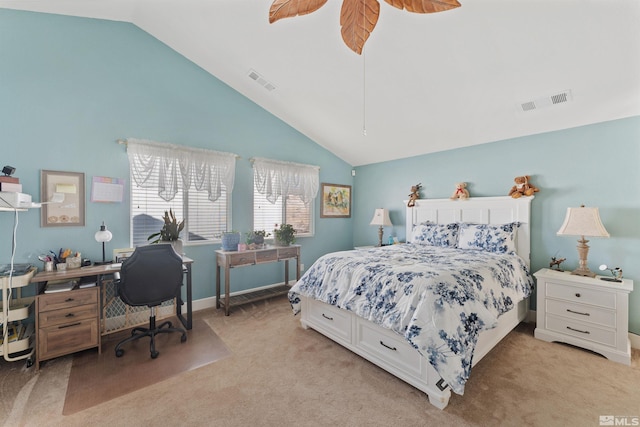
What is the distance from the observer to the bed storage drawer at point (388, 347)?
75.6 inches

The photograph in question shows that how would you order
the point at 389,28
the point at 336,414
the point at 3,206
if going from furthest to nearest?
the point at 389,28, the point at 3,206, the point at 336,414

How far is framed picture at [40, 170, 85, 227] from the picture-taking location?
253 cm

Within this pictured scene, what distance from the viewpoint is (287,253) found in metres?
3.84

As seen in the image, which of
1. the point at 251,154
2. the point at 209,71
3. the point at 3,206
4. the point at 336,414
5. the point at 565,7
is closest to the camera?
the point at 336,414

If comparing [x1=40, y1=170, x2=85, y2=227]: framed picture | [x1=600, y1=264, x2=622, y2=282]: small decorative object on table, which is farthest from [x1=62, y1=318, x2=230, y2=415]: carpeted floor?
[x1=600, y1=264, x2=622, y2=282]: small decorative object on table

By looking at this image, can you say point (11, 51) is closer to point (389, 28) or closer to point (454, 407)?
point (389, 28)

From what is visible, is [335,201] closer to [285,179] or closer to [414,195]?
[285,179]

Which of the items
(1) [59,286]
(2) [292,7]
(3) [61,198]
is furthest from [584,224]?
(3) [61,198]

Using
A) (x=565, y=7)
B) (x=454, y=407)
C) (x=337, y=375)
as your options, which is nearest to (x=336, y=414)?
(x=337, y=375)

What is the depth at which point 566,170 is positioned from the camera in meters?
2.95

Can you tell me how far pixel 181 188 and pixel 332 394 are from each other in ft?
9.25

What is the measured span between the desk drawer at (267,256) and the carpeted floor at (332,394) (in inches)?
49.2

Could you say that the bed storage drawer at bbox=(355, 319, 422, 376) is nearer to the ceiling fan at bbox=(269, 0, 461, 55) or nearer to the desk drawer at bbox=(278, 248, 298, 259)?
the desk drawer at bbox=(278, 248, 298, 259)

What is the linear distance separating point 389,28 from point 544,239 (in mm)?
2891
